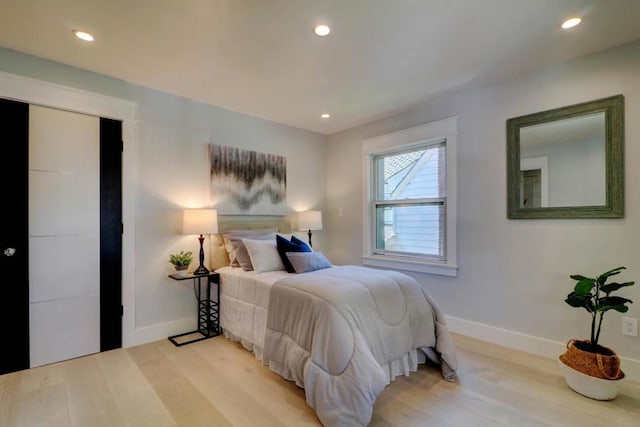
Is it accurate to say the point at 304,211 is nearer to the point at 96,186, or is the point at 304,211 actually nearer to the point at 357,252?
the point at 357,252

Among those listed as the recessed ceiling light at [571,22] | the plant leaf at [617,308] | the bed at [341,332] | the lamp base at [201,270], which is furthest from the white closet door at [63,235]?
the plant leaf at [617,308]

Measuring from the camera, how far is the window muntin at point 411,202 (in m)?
3.35

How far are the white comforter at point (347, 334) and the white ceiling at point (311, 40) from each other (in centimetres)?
173

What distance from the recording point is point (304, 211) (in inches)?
165

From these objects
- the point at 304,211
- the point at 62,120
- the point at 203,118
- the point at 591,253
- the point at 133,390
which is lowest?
the point at 133,390

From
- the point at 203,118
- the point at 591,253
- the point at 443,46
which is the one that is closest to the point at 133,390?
the point at 203,118

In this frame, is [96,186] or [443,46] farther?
[96,186]

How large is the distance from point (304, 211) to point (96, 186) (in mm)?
2366

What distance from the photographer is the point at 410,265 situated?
138 inches

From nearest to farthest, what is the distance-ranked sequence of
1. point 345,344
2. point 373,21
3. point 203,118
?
1. point 345,344
2. point 373,21
3. point 203,118

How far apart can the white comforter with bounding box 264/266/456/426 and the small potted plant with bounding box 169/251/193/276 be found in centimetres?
113

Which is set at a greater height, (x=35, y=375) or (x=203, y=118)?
(x=203, y=118)

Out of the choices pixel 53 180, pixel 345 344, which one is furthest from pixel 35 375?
pixel 345 344

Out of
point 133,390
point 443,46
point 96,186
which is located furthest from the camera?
point 96,186
